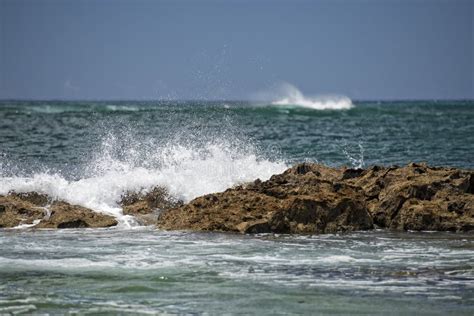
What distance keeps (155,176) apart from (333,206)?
12.4 ft

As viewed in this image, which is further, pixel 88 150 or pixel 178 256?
pixel 88 150

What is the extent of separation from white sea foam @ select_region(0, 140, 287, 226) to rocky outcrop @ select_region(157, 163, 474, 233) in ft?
4.75

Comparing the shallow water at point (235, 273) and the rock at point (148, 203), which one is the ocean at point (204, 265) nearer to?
the shallow water at point (235, 273)

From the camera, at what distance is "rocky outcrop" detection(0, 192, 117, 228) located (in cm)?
1234

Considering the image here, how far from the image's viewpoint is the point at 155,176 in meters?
14.7

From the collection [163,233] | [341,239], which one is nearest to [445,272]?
[341,239]

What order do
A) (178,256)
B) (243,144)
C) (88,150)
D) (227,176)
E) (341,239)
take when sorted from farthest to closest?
(88,150) < (243,144) < (227,176) < (341,239) < (178,256)

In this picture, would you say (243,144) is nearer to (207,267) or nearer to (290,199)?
(290,199)

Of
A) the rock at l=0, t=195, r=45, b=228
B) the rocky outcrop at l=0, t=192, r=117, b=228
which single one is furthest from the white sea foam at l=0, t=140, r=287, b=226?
the rock at l=0, t=195, r=45, b=228

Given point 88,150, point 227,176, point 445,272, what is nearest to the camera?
point 445,272

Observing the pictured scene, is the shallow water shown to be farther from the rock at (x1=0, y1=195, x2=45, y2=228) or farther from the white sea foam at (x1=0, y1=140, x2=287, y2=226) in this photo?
the white sea foam at (x1=0, y1=140, x2=287, y2=226)

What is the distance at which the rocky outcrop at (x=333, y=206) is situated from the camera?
11750 millimetres

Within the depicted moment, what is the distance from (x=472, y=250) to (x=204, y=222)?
347cm

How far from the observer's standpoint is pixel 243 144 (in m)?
18.9
